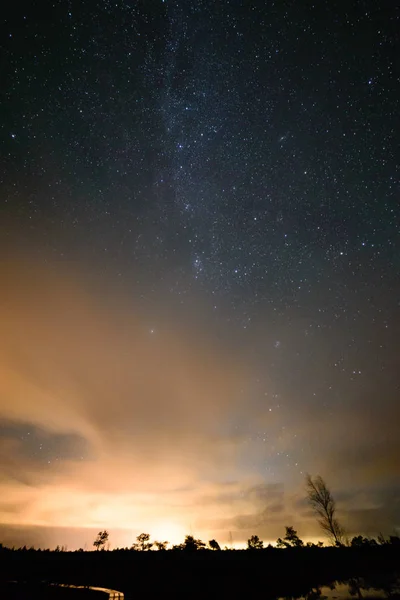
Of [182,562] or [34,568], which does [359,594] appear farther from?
[34,568]

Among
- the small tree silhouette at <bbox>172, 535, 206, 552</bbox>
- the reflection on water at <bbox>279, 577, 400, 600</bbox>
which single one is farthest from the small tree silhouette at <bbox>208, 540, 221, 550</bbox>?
the reflection on water at <bbox>279, 577, 400, 600</bbox>

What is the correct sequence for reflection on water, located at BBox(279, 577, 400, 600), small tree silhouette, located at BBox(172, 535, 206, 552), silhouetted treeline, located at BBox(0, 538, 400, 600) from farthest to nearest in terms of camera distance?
small tree silhouette, located at BBox(172, 535, 206, 552)
silhouetted treeline, located at BBox(0, 538, 400, 600)
reflection on water, located at BBox(279, 577, 400, 600)

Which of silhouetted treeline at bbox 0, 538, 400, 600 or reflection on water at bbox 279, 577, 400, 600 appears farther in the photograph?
silhouetted treeline at bbox 0, 538, 400, 600

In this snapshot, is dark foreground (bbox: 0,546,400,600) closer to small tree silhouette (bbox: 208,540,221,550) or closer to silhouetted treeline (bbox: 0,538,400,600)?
silhouetted treeline (bbox: 0,538,400,600)

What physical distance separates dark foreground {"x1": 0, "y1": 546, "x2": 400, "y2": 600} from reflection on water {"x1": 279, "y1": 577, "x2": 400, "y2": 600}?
8cm

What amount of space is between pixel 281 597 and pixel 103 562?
85.6 ft

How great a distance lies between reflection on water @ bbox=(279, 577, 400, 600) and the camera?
60.1 ft

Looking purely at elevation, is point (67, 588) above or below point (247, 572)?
above

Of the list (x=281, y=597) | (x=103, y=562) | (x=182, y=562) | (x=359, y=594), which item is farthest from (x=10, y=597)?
(x=182, y=562)

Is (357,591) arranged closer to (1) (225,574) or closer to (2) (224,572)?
(1) (225,574)

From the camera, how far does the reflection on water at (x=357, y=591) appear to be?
18.3m

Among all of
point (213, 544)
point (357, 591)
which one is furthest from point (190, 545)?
point (357, 591)

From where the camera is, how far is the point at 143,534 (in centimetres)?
6806

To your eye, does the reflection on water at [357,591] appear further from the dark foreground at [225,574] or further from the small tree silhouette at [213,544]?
the small tree silhouette at [213,544]
